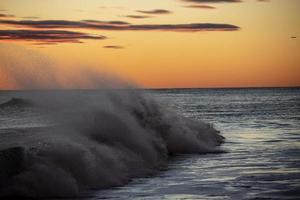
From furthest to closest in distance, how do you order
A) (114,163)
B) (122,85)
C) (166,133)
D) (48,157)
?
(122,85), (166,133), (114,163), (48,157)

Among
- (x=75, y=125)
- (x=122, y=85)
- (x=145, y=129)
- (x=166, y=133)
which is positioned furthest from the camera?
(x=122, y=85)

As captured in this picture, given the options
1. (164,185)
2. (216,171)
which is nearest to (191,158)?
(216,171)

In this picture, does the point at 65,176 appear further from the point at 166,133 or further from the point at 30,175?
the point at 166,133

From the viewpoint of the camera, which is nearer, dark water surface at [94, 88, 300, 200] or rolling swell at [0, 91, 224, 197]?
dark water surface at [94, 88, 300, 200]

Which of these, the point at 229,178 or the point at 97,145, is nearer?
the point at 229,178

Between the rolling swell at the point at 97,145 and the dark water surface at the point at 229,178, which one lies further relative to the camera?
the rolling swell at the point at 97,145

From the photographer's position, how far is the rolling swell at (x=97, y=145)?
1256 centimetres

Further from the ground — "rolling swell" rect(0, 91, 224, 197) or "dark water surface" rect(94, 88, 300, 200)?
"rolling swell" rect(0, 91, 224, 197)

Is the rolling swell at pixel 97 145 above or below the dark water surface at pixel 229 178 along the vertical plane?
above

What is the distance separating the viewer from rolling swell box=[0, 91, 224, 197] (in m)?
12.6

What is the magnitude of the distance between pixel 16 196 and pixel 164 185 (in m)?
3.38

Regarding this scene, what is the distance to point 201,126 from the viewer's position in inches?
1033

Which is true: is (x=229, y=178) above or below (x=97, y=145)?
below

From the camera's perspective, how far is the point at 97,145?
1577 cm
